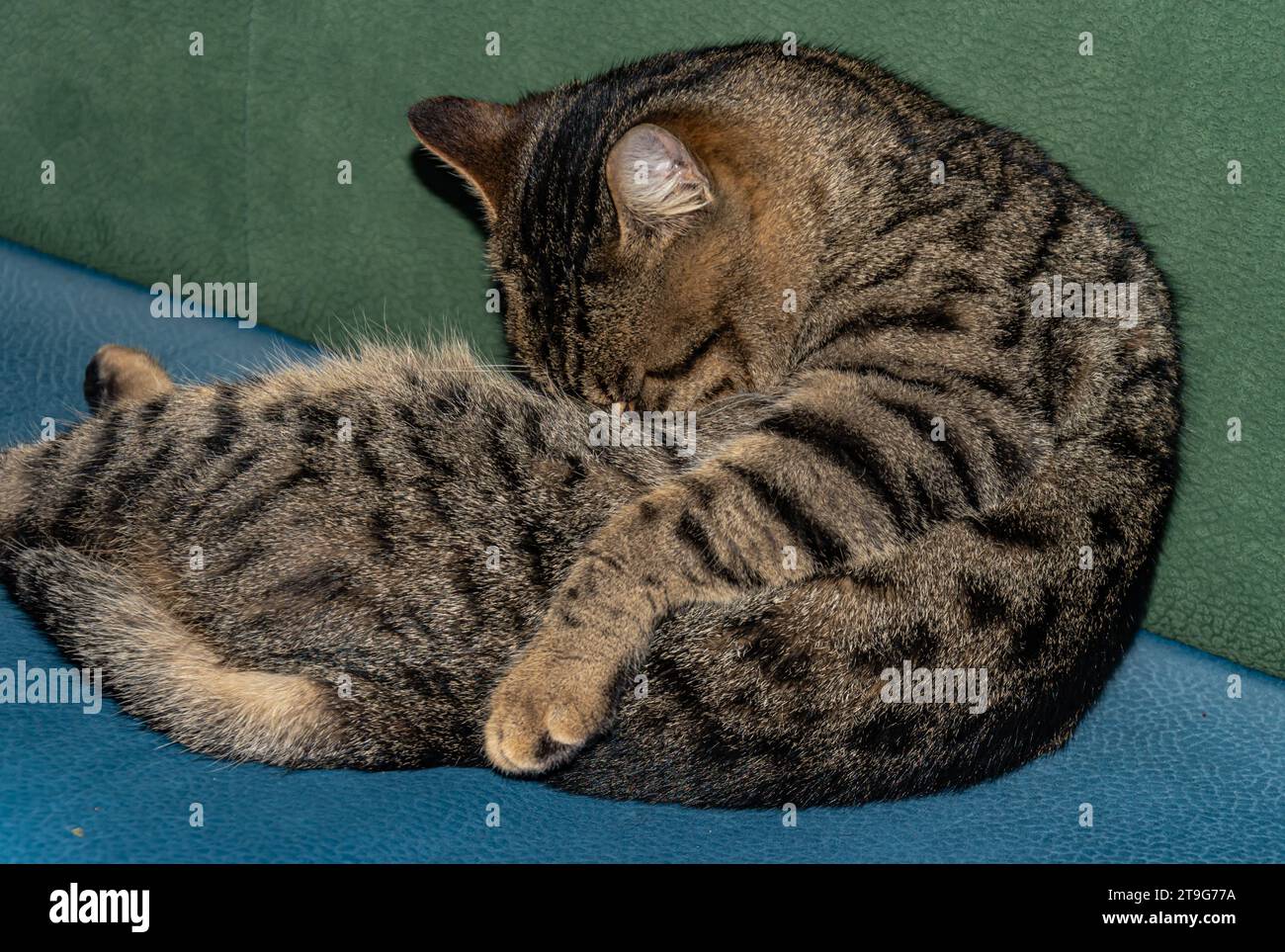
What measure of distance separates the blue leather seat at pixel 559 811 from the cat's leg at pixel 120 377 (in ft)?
1.21

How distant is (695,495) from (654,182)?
0.43m

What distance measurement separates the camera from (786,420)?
5.45ft

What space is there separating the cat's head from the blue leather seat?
0.59 m

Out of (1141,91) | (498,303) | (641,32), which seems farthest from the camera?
(641,32)

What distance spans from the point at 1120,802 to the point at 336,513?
3.53 ft

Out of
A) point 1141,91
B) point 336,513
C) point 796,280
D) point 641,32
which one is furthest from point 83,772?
point 1141,91

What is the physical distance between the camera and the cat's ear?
66.2 inches

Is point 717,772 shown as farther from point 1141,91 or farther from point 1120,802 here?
point 1141,91

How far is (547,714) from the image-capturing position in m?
1.53

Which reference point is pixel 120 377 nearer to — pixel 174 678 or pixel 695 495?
pixel 174 678
